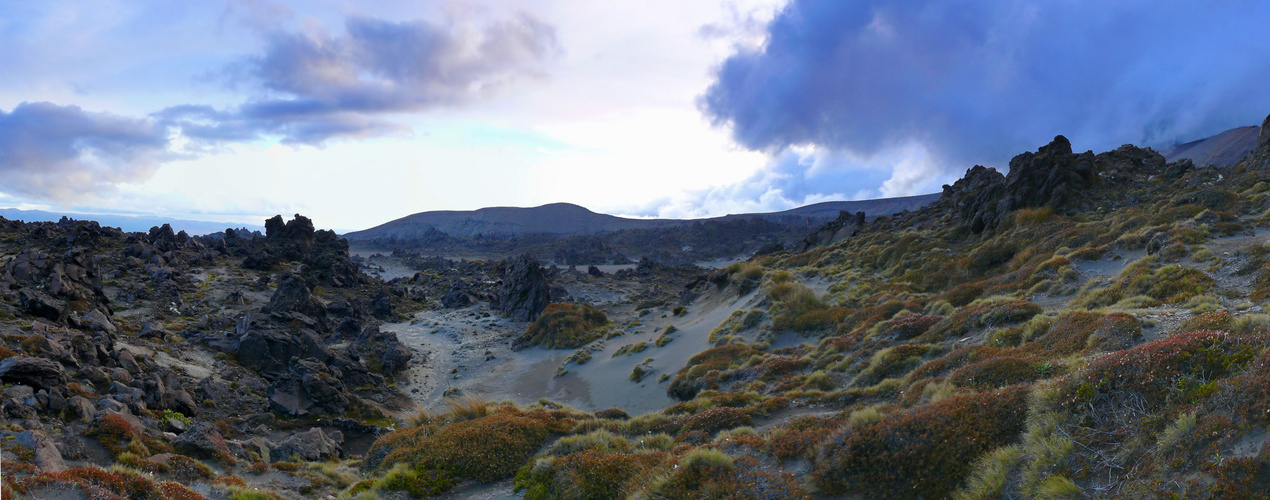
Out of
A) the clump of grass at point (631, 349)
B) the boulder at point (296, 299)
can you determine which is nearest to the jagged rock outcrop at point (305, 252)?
the boulder at point (296, 299)

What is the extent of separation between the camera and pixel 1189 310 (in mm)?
11438

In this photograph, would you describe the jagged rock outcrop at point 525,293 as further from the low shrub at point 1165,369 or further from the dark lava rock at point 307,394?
the low shrub at point 1165,369

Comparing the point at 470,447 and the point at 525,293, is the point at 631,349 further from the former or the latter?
the point at 525,293

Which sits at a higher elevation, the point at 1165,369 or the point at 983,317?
the point at 1165,369

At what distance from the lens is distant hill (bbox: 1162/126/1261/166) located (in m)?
115

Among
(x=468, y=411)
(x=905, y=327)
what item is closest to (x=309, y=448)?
(x=468, y=411)

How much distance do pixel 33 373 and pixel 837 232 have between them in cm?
5863

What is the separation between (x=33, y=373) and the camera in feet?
44.7

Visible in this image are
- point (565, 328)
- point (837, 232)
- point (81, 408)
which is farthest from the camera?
point (837, 232)

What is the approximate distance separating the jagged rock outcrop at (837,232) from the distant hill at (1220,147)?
97.1 m

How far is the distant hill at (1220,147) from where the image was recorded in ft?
378

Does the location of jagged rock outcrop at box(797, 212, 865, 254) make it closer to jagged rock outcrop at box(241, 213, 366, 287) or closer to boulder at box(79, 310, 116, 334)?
jagged rock outcrop at box(241, 213, 366, 287)

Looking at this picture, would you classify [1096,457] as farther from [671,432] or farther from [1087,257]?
[1087,257]

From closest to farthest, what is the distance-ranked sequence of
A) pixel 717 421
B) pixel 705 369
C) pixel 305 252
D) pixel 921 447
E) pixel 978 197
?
pixel 921 447
pixel 717 421
pixel 705 369
pixel 978 197
pixel 305 252
